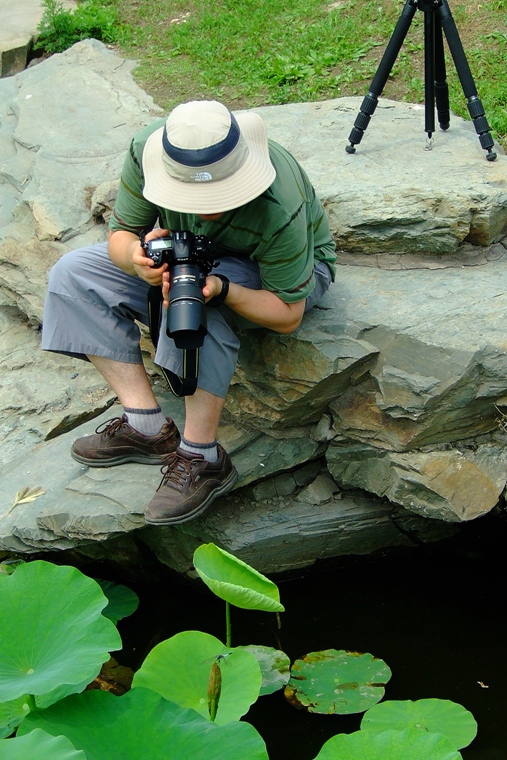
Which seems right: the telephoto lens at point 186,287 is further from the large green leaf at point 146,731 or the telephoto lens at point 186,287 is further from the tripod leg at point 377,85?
the tripod leg at point 377,85

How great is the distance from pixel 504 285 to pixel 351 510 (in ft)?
3.40

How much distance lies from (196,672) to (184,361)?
94 cm

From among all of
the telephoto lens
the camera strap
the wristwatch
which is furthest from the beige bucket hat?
the camera strap

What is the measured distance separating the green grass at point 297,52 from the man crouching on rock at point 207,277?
7.51 feet

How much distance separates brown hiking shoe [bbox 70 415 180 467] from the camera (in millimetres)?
3299

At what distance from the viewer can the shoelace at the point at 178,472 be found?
10.0ft

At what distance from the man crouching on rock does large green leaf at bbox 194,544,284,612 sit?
0.60 meters

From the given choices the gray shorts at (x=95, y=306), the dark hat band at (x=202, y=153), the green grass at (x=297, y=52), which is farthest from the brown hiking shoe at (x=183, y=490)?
the green grass at (x=297, y=52)

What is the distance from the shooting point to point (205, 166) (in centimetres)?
263

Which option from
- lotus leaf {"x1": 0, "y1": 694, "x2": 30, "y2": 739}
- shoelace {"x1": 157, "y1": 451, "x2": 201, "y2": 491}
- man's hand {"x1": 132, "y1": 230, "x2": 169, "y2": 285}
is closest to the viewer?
lotus leaf {"x1": 0, "y1": 694, "x2": 30, "y2": 739}

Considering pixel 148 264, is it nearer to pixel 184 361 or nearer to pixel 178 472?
pixel 184 361

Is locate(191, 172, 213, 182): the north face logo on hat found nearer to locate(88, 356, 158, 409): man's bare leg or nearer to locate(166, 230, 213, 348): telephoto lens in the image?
locate(166, 230, 213, 348): telephoto lens

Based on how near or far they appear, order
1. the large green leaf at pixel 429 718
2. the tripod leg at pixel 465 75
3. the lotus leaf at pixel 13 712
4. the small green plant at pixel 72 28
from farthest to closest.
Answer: the small green plant at pixel 72 28, the tripod leg at pixel 465 75, the large green leaf at pixel 429 718, the lotus leaf at pixel 13 712

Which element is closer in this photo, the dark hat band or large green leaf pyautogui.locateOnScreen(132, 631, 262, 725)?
large green leaf pyautogui.locateOnScreen(132, 631, 262, 725)
